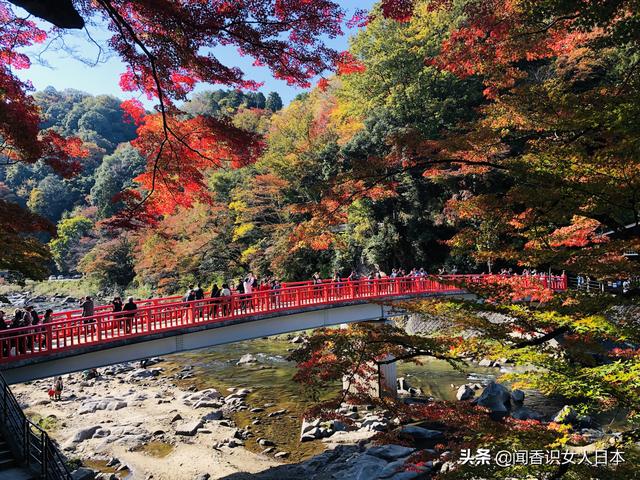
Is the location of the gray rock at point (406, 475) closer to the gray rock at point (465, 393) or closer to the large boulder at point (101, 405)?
the gray rock at point (465, 393)

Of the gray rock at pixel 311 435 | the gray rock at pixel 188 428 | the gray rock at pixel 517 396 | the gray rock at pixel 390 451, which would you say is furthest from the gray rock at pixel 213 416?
the gray rock at pixel 517 396

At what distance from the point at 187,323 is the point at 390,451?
6.63 meters

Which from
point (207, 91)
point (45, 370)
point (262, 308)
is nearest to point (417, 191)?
point (262, 308)

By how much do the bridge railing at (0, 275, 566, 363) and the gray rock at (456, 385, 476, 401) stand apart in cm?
418

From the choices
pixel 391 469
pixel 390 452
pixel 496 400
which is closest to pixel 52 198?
pixel 390 452

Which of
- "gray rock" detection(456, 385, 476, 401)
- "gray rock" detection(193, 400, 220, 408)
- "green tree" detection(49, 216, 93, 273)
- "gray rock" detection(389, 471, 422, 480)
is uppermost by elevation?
"green tree" detection(49, 216, 93, 273)

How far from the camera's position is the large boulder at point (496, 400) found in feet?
44.8

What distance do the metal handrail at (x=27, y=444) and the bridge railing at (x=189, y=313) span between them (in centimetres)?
154

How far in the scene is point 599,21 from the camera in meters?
6.25

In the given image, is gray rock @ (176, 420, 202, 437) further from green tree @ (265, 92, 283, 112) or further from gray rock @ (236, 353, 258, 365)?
green tree @ (265, 92, 283, 112)

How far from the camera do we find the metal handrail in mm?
6766

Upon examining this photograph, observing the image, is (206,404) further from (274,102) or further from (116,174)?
(274,102)

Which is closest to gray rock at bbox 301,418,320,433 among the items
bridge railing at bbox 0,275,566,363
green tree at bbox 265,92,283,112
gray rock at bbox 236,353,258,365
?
bridge railing at bbox 0,275,566,363

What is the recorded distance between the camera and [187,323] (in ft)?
39.1
